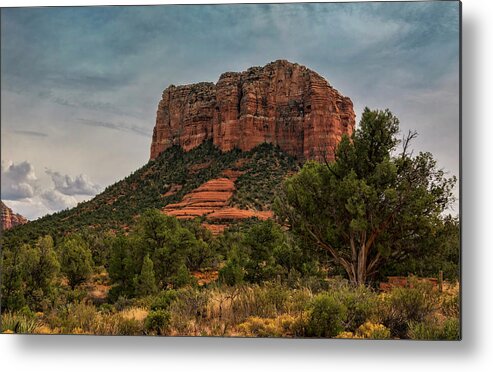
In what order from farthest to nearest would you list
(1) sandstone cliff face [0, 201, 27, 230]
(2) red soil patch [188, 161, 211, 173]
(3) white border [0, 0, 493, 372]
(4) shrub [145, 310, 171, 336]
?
(2) red soil patch [188, 161, 211, 173]
(1) sandstone cliff face [0, 201, 27, 230]
(4) shrub [145, 310, 171, 336]
(3) white border [0, 0, 493, 372]

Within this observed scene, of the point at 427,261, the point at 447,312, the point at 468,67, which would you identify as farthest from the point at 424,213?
the point at 468,67

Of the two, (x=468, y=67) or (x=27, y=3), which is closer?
(x=468, y=67)

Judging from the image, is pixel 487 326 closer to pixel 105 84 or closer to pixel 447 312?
pixel 447 312

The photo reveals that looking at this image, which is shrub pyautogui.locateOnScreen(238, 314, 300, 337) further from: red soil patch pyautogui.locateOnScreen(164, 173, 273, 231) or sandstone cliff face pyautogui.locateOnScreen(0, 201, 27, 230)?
sandstone cliff face pyautogui.locateOnScreen(0, 201, 27, 230)

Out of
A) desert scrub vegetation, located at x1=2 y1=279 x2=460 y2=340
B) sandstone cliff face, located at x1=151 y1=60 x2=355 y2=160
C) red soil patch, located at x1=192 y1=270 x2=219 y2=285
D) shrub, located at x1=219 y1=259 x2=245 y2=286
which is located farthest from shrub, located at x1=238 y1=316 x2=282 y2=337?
sandstone cliff face, located at x1=151 y1=60 x2=355 y2=160

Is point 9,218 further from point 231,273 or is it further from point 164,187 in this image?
point 231,273

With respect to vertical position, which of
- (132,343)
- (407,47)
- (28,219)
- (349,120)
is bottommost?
(132,343)

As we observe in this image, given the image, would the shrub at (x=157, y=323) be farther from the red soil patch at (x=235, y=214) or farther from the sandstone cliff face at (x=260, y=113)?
the sandstone cliff face at (x=260, y=113)
